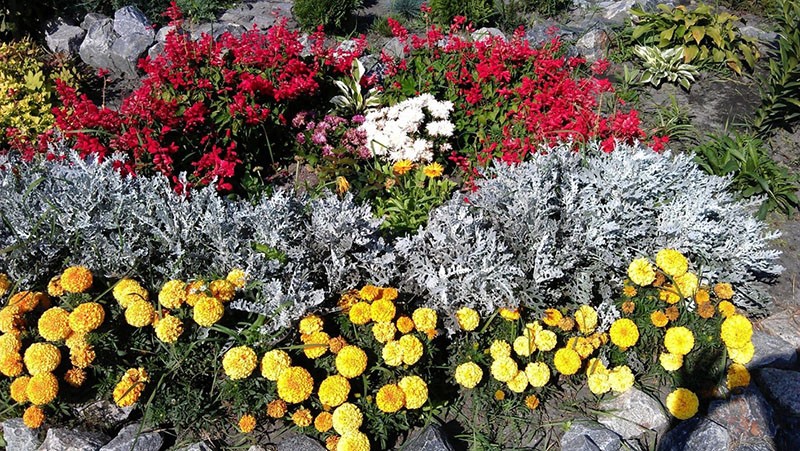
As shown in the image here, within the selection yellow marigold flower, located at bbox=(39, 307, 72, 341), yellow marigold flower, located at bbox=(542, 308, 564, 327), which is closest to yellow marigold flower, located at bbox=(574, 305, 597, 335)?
yellow marigold flower, located at bbox=(542, 308, 564, 327)

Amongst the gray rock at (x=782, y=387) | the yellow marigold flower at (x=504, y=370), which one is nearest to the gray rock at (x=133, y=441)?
the yellow marigold flower at (x=504, y=370)

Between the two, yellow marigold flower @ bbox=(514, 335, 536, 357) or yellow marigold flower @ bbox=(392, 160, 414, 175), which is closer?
yellow marigold flower @ bbox=(514, 335, 536, 357)

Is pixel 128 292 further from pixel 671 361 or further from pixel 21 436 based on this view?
pixel 671 361

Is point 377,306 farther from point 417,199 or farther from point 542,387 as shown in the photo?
point 417,199

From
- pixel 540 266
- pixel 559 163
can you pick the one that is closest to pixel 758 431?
pixel 540 266

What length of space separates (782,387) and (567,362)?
110 centimetres

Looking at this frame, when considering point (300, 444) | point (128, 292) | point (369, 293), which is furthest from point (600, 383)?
point (128, 292)

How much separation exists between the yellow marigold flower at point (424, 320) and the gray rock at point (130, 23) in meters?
4.12

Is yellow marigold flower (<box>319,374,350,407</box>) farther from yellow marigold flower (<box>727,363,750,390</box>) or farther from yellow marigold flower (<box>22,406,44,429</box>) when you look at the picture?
yellow marigold flower (<box>727,363,750,390</box>)

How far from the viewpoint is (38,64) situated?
4.76 metres

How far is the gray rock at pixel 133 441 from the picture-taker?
256cm

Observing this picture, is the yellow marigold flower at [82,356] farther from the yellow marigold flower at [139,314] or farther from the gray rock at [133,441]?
the gray rock at [133,441]

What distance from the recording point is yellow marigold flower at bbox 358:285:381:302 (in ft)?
9.02

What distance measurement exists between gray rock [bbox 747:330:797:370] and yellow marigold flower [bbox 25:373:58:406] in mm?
3116
